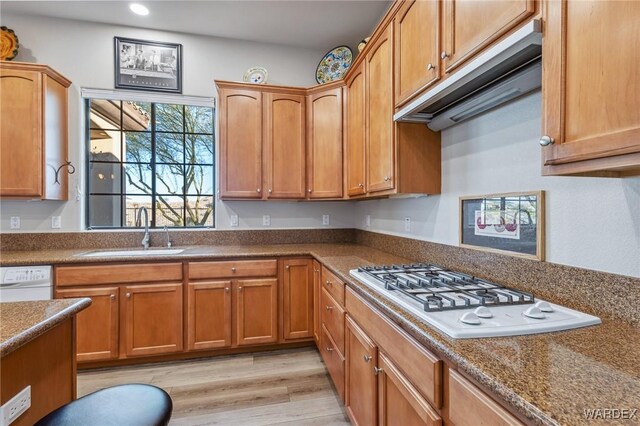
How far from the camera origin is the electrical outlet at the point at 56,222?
2.88 meters

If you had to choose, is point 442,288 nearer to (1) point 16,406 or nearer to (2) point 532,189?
(2) point 532,189

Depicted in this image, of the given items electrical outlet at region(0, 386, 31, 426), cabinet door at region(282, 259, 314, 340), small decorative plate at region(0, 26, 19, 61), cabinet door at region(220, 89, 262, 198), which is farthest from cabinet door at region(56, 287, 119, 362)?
small decorative plate at region(0, 26, 19, 61)

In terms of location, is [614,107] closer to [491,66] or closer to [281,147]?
[491,66]

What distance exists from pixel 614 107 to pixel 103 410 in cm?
171

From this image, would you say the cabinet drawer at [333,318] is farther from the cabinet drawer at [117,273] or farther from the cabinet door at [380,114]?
the cabinet drawer at [117,273]

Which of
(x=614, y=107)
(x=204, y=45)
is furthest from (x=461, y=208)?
(x=204, y=45)

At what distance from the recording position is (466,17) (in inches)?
49.5

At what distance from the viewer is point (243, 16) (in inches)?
113

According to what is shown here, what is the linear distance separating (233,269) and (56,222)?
1.76 m

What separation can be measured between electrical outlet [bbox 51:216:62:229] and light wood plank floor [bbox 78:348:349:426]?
1.35 metres

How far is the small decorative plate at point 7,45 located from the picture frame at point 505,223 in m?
3.87

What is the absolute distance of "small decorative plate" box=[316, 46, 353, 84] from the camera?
10.5 feet

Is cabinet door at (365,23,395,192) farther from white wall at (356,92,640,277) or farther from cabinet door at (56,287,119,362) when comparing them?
cabinet door at (56,287,119,362)

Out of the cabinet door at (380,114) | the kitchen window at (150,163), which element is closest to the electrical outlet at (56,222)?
the kitchen window at (150,163)
